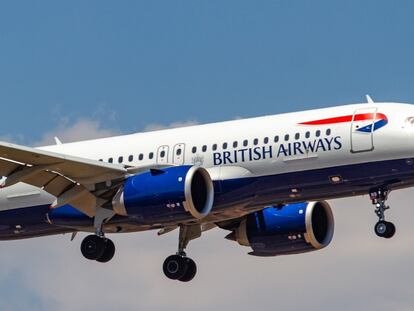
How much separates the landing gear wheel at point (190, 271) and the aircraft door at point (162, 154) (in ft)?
17.8

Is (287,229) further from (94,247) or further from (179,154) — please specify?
(94,247)

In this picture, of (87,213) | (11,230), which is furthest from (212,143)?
(11,230)

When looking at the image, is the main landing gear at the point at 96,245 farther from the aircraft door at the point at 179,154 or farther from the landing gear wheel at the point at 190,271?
the landing gear wheel at the point at 190,271

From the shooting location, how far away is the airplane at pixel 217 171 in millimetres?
52531

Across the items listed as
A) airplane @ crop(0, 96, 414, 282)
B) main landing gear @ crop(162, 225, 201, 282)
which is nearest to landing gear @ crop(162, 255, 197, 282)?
main landing gear @ crop(162, 225, 201, 282)

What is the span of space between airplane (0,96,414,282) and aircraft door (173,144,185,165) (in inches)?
1.4

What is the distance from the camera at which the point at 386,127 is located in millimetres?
52500

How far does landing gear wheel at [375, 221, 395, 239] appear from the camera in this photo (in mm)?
53156

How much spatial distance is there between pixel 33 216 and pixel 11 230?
4.60ft

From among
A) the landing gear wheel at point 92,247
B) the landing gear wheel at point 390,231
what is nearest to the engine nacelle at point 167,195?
the landing gear wheel at point 92,247

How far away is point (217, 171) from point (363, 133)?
545 centimetres

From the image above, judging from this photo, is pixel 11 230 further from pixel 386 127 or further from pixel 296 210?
pixel 386 127

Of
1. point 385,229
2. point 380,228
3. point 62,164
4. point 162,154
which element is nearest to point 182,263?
point 162,154

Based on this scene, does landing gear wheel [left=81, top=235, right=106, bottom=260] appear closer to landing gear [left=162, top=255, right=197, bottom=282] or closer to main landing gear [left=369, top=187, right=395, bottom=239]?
landing gear [left=162, top=255, right=197, bottom=282]
